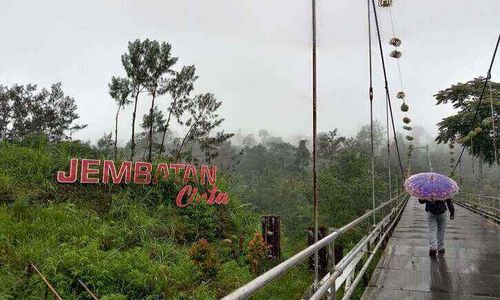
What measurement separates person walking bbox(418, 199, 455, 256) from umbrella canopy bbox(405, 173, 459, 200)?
0.31 metres

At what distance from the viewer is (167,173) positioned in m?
17.5

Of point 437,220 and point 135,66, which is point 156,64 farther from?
point 437,220

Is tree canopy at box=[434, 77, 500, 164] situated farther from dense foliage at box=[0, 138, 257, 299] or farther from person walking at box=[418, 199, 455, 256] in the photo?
person walking at box=[418, 199, 455, 256]

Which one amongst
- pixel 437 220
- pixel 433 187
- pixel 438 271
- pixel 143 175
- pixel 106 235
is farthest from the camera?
pixel 143 175

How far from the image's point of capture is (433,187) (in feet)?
24.7

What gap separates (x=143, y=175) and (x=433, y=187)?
12118 millimetres

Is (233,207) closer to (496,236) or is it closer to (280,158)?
(496,236)

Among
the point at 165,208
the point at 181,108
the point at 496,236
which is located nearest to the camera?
the point at 496,236

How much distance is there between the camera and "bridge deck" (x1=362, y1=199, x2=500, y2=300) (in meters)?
5.43

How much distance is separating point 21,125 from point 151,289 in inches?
1277

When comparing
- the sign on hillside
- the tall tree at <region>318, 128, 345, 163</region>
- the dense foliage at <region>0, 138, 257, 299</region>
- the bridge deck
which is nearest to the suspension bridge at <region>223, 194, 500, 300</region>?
the bridge deck

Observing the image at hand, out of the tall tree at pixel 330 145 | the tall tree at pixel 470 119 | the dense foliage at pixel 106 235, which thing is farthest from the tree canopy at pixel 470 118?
the tall tree at pixel 330 145

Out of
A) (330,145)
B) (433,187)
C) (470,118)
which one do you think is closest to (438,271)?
(433,187)

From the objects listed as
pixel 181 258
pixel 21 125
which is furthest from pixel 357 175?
pixel 21 125
